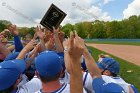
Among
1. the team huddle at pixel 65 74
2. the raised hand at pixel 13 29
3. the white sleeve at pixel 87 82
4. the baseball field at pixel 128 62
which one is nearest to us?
the team huddle at pixel 65 74

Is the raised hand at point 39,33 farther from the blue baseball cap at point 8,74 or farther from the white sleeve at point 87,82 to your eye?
the blue baseball cap at point 8,74

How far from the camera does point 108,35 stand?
116 metres

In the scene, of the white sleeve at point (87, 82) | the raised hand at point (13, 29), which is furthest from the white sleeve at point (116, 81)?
the raised hand at point (13, 29)

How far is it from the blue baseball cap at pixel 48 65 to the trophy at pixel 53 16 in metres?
2.03

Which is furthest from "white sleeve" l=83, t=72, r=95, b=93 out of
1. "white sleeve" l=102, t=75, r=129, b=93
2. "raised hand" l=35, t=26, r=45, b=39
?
"raised hand" l=35, t=26, r=45, b=39

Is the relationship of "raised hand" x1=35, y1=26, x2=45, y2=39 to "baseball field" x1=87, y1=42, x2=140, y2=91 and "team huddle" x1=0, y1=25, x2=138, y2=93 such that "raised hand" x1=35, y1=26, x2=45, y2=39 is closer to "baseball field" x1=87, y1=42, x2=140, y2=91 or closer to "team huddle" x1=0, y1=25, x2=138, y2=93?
"team huddle" x1=0, y1=25, x2=138, y2=93

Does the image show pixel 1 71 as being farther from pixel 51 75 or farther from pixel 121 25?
pixel 121 25

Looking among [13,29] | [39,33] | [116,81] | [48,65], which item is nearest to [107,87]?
[48,65]

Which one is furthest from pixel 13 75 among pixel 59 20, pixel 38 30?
pixel 38 30

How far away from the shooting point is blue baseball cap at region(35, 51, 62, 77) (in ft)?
11.8

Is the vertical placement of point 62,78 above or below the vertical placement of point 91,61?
below

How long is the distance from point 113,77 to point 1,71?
1.90 m

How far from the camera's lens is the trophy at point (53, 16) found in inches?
223

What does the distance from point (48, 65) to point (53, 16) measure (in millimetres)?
2224
